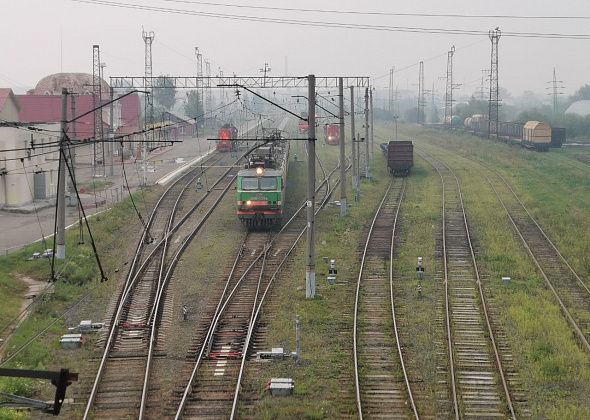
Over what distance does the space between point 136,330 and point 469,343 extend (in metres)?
7.40

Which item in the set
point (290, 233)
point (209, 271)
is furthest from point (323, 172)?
point (209, 271)

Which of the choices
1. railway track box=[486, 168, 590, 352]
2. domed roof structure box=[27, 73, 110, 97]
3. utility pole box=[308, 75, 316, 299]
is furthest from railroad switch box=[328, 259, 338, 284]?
domed roof structure box=[27, 73, 110, 97]

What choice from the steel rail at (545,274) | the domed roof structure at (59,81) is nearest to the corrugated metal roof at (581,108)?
the domed roof structure at (59,81)

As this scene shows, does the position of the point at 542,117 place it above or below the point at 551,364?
above

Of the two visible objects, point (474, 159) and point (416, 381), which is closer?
point (416, 381)

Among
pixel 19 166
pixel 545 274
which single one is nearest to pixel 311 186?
pixel 545 274

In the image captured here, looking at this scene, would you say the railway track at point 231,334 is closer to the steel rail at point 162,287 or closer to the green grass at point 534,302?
the steel rail at point 162,287

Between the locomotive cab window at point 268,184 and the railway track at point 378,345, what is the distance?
406 cm

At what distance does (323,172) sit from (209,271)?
93.2 ft

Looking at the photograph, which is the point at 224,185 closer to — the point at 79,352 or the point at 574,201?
the point at 574,201

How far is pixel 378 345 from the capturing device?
17094mm

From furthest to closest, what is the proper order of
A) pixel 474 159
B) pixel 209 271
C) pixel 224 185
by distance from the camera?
pixel 474 159
pixel 224 185
pixel 209 271

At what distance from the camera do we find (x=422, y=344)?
56.0 feet

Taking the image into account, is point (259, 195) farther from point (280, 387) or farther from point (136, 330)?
point (280, 387)
